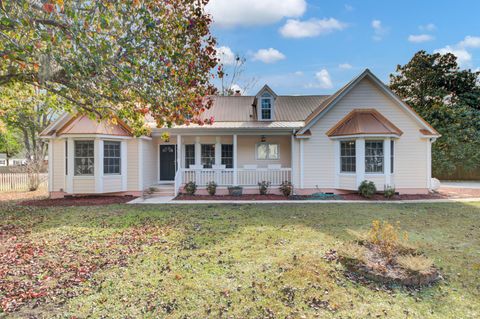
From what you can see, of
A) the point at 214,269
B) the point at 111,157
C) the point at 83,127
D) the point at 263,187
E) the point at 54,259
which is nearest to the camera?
the point at 214,269

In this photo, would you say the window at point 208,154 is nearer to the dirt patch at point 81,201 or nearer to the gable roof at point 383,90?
the dirt patch at point 81,201

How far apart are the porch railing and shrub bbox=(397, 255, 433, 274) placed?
30.9 ft

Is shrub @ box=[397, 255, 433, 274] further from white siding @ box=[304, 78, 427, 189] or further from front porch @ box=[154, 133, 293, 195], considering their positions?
front porch @ box=[154, 133, 293, 195]

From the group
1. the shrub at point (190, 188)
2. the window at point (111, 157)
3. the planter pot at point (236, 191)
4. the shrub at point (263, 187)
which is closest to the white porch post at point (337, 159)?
the shrub at point (263, 187)

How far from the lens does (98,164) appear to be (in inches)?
485

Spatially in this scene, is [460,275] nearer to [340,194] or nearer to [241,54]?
[340,194]

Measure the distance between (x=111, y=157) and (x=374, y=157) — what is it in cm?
1240

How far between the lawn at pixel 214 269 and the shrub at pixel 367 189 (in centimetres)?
349

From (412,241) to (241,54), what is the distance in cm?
3055

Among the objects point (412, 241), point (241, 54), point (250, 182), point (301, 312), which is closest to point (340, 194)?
point (250, 182)

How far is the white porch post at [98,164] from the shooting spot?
1227 cm

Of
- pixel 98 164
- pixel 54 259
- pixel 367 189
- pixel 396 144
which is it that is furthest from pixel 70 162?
pixel 396 144

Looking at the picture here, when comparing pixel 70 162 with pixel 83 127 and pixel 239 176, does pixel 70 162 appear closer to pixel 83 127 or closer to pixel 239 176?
pixel 83 127

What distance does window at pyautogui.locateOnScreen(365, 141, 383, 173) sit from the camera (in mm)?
12609
